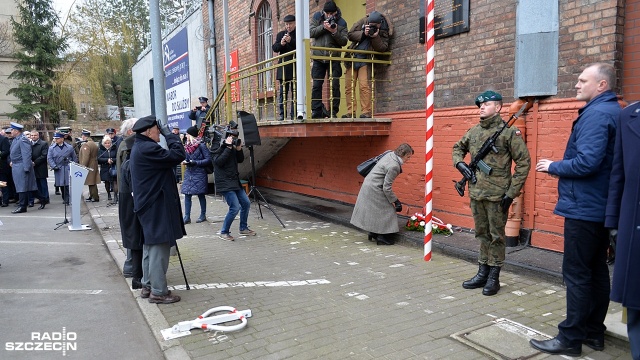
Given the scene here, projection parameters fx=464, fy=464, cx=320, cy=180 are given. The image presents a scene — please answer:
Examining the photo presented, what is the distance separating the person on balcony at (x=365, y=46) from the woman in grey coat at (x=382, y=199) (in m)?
1.73

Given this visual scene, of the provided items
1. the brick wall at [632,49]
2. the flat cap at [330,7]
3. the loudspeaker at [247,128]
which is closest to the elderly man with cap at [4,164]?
the loudspeaker at [247,128]

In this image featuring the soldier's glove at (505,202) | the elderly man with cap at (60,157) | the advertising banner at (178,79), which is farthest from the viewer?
the advertising banner at (178,79)

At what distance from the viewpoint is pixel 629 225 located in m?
2.63

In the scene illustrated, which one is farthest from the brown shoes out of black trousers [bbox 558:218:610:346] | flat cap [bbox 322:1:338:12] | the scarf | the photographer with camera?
flat cap [bbox 322:1:338:12]

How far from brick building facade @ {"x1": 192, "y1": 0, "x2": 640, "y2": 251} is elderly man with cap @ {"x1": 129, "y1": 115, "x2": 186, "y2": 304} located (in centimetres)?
410

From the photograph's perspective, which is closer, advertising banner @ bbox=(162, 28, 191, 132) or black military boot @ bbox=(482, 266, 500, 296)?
black military boot @ bbox=(482, 266, 500, 296)

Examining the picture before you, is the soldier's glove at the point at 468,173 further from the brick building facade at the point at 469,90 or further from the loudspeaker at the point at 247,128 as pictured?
the loudspeaker at the point at 247,128

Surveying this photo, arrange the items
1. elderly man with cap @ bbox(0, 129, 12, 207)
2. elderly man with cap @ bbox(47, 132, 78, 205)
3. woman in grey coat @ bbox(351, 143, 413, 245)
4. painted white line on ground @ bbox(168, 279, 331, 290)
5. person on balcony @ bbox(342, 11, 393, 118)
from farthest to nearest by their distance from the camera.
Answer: elderly man with cap @ bbox(0, 129, 12, 207)
elderly man with cap @ bbox(47, 132, 78, 205)
person on balcony @ bbox(342, 11, 393, 118)
woman in grey coat @ bbox(351, 143, 413, 245)
painted white line on ground @ bbox(168, 279, 331, 290)

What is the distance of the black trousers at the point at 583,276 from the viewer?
3246 mm

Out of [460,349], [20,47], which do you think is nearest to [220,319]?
[460,349]

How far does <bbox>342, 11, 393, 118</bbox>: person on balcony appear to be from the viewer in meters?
7.71

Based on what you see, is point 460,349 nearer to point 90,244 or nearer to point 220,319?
point 220,319

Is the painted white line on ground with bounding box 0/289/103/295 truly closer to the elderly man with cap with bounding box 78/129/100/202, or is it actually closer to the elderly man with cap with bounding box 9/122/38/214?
the elderly man with cap with bounding box 9/122/38/214

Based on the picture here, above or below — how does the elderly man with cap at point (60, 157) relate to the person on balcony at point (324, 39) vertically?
below
